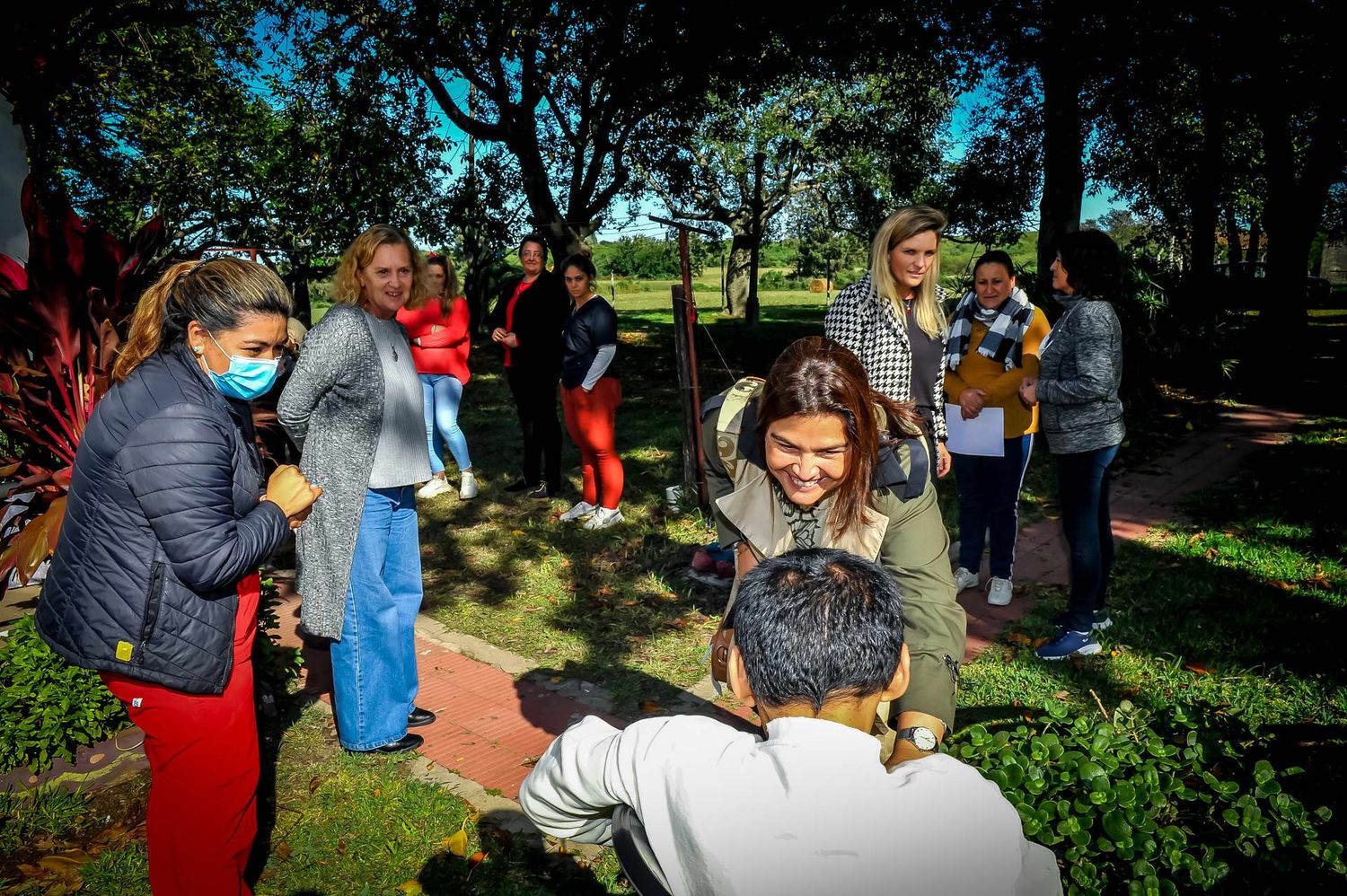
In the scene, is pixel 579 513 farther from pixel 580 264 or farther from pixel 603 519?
pixel 580 264

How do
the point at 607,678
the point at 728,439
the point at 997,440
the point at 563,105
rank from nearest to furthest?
the point at 728,439
the point at 607,678
the point at 997,440
the point at 563,105

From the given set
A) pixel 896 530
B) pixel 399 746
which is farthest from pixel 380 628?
pixel 896 530

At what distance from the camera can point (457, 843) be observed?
3230 millimetres

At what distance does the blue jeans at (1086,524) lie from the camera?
4.31 metres

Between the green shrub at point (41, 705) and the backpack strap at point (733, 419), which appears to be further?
the green shrub at point (41, 705)

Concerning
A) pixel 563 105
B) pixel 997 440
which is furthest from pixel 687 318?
pixel 563 105

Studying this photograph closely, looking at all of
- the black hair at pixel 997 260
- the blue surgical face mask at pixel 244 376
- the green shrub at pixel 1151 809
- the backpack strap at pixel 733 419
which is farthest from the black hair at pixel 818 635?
the black hair at pixel 997 260

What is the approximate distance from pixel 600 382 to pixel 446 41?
37.6ft

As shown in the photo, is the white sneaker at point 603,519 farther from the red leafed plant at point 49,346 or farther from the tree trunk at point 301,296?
the tree trunk at point 301,296

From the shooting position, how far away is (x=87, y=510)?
7.29 feet

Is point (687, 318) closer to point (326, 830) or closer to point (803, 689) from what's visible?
point (326, 830)

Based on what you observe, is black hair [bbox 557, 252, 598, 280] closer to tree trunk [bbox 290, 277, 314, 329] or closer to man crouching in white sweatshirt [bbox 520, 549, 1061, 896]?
man crouching in white sweatshirt [bbox 520, 549, 1061, 896]

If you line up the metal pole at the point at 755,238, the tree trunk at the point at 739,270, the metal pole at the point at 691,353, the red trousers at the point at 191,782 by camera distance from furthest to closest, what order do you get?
the tree trunk at the point at 739,270 < the metal pole at the point at 755,238 < the metal pole at the point at 691,353 < the red trousers at the point at 191,782

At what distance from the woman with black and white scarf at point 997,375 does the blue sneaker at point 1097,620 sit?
0.55m
